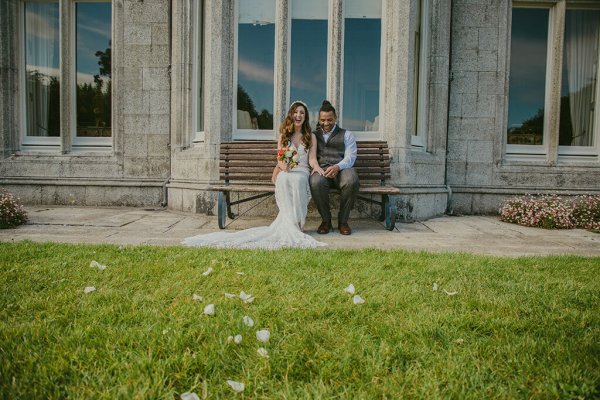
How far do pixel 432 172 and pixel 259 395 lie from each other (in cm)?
659

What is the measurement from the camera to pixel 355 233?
5.82 m

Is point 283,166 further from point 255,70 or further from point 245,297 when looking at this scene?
point 245,297

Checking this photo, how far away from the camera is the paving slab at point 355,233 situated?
16.1ft

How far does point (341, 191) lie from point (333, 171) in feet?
1.04

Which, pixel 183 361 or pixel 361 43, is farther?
pixel 361 43

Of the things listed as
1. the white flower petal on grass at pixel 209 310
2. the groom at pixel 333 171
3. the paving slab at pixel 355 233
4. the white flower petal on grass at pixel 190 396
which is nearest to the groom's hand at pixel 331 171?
the groom at pixel 333 171

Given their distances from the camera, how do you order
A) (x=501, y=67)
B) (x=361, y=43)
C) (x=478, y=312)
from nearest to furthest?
(x=478, y=312) → (x=361, y=43) → (x=501, y=67)

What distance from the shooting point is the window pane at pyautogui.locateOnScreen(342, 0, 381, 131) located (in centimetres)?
739

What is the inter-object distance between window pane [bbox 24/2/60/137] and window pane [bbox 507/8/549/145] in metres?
9.24

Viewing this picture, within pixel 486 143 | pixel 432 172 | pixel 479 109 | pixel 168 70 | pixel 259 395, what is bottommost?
pixel 259 395

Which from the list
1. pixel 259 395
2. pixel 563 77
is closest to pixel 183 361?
Result: pixel 259 395

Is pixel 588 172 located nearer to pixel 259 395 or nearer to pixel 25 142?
pixel 259 395

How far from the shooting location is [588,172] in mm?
8195

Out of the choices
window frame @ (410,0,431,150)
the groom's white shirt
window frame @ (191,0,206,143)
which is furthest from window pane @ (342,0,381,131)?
window frame @ (191,0,206,143)
